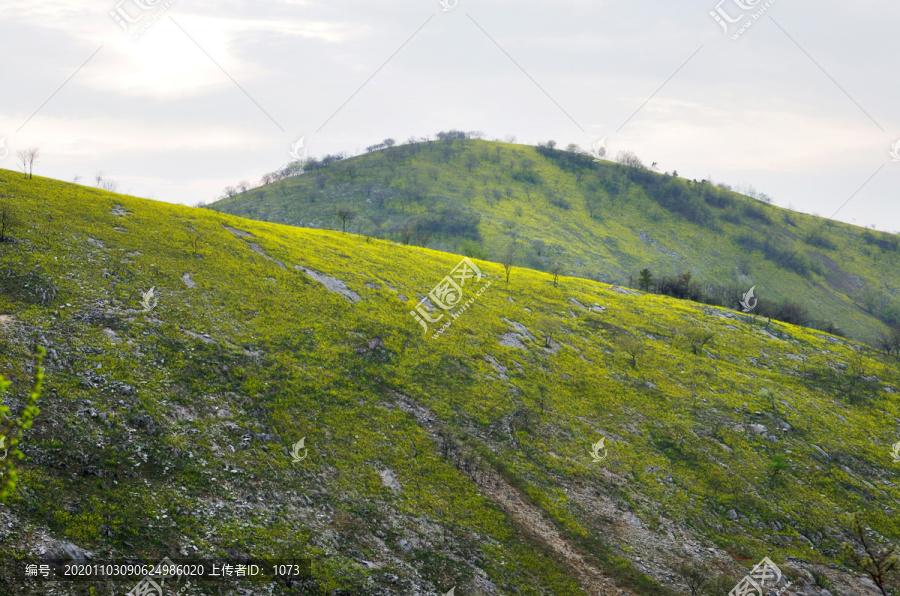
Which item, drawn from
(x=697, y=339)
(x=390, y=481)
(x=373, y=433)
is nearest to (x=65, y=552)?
(x=390, y=481)

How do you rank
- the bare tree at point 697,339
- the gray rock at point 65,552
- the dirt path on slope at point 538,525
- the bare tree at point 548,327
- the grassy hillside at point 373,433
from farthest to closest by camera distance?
the bare tree at point 697,339 → the bare tree at point 548,327 → the dirt path on slope at point 538,525 → the grassy hillside at point 373,433 → the gray rock at point 65,552

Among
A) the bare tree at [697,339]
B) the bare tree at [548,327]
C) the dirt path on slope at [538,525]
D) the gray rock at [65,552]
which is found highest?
the bare tree at [697,339]

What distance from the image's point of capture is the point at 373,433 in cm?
3075

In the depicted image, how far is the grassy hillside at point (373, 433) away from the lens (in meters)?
21.0

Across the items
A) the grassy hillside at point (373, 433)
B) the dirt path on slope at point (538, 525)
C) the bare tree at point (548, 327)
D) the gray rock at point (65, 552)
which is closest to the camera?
the gray rock at point (65, 552)

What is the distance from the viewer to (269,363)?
32938mm

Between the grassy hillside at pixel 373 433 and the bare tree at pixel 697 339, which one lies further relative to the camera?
the bare tree at pixel 697 339

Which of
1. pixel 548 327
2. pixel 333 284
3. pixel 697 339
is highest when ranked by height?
pixel 697 339
